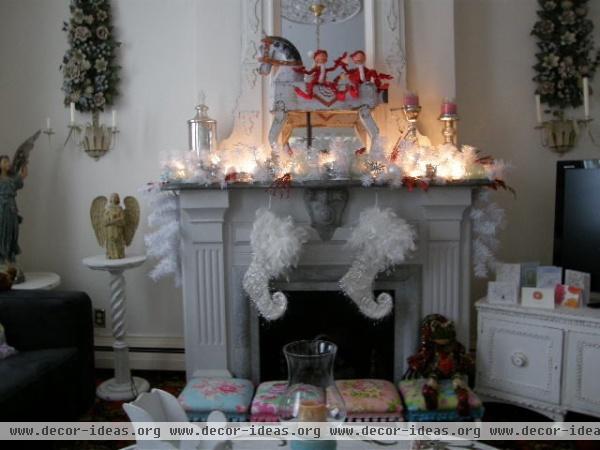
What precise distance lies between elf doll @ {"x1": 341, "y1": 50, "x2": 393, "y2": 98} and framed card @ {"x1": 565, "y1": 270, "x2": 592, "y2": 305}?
1248 millimetres

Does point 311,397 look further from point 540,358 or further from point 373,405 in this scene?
point 540,358

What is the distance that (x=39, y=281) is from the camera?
288 centimetres

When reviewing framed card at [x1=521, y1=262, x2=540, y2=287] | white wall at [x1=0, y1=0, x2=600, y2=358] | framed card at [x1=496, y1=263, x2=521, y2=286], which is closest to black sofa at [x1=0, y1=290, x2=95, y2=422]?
white wall at [x1=0, y1=0, x2=600, y2=358]

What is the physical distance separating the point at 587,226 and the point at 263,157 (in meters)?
1.58

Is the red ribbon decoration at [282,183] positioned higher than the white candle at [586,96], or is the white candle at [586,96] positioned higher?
the white candle at [586,96]

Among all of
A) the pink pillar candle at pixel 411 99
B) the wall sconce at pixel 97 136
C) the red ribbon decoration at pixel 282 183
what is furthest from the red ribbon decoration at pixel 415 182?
the wall sconce at pixel 97 136

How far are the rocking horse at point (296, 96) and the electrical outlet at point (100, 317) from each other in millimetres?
1558

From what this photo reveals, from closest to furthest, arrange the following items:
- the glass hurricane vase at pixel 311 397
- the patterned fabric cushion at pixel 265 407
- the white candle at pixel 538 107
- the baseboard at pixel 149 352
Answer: the glass hurricane vase at pixel 311 397
the patterned fabric cushion at pixel 265 407
the white candle at pixel 538 107
the baseboard at pixel 149 352

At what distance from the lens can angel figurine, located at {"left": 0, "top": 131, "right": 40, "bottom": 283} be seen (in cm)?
279

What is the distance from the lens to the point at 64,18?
3100 mm

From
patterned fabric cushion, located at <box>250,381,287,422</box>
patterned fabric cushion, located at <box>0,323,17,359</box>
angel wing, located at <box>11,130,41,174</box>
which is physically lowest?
patterned fabric cushion, located at <box>250,381,287,422</box>

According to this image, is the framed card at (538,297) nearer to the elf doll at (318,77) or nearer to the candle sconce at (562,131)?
the candle sconce at (562,131)

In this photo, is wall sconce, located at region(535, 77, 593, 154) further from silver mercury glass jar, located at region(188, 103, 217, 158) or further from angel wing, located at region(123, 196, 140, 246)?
angel wing, located at region(123, 196, 140, 246)

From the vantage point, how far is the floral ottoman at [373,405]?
85.7 inches
